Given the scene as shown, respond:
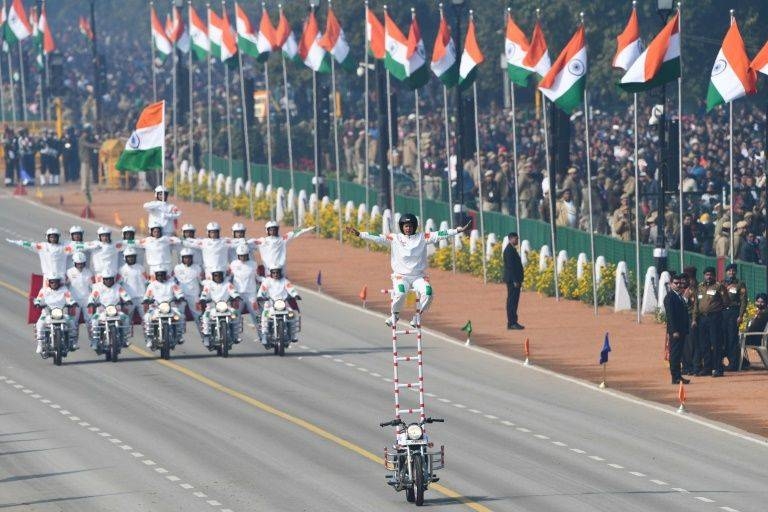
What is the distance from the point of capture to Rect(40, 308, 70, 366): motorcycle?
4184 cm

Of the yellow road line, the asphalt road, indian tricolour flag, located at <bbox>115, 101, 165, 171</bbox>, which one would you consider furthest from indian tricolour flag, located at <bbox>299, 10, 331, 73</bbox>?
the yellow road line

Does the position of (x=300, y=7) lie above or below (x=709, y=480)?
above

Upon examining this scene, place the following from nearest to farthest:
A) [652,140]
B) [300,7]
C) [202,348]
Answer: [202,348]
[652,140]
[300,7]

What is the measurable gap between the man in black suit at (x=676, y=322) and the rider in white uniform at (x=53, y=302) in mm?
10259

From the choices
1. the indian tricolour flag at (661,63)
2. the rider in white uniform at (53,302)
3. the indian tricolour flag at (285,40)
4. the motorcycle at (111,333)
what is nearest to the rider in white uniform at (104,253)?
the rider in white uniform at (53,302)

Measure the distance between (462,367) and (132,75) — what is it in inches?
3770

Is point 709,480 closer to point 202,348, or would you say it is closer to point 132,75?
point 202,348

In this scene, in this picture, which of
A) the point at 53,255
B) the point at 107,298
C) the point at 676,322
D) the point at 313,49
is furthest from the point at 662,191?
the point at 313,49

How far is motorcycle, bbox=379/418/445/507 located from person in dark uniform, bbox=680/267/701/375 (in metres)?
11.8

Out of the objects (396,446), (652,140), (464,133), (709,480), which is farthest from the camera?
(652,140)

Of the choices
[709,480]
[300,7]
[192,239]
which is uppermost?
[300,7]

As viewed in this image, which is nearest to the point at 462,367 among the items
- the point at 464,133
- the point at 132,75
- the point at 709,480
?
the point at 709,480

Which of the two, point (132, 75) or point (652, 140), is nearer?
point (652, 140)

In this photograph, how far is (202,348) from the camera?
4438 centimetres
